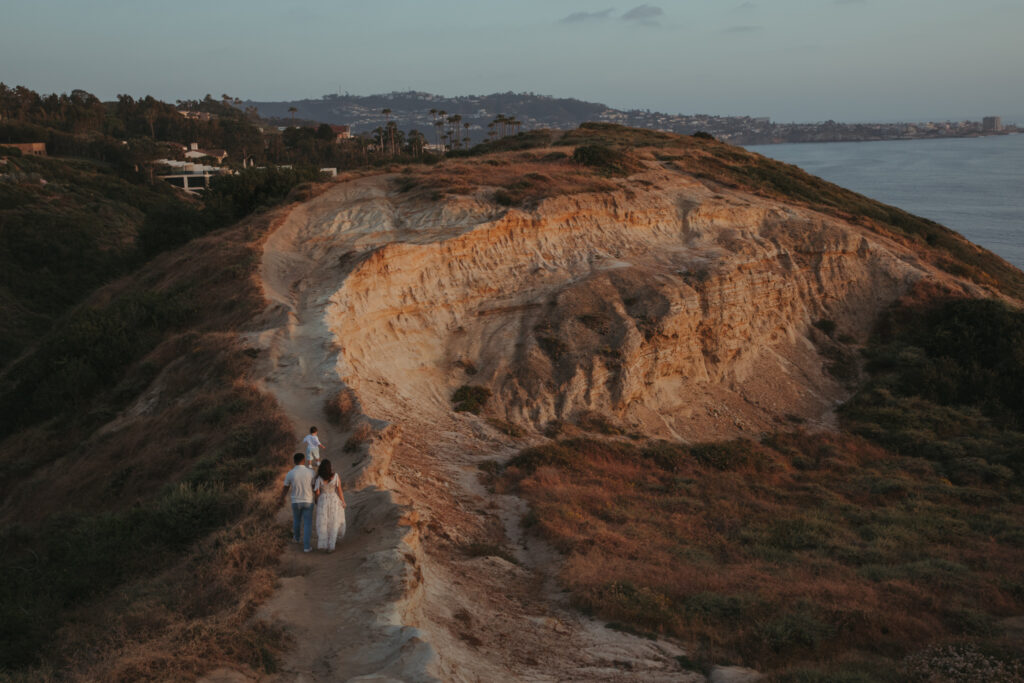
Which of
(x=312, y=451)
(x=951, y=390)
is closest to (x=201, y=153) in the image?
(x=951, y=390)

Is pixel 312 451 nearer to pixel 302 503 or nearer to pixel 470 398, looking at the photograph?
pixel 302 503

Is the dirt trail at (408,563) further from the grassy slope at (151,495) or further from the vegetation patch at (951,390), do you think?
the vegetation patch at (951,390)

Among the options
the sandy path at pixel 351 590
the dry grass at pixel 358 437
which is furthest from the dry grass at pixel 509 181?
the dry grass at pixel 358 437

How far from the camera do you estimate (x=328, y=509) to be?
10273mm

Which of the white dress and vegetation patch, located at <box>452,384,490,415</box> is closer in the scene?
the white dress

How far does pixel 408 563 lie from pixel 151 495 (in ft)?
22.4

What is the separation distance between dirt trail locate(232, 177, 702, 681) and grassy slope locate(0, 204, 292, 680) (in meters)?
0.65

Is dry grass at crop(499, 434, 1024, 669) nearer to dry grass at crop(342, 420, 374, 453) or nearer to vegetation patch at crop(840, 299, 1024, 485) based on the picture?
vegetation patch at crop(840, 299, 1024, 485)

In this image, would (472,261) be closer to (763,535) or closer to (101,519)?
(763,535)

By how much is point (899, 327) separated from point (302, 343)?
2595 centimetres

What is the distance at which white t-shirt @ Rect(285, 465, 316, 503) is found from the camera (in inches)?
409

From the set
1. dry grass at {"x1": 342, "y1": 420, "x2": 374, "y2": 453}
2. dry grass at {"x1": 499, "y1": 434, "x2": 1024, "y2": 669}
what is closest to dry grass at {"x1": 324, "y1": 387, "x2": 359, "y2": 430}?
dry grass at {"x1": 342, "y1": 420, "x2": 374, "y2": 453}

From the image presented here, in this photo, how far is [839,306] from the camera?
33.5m

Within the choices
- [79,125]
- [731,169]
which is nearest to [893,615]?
[731,169]
